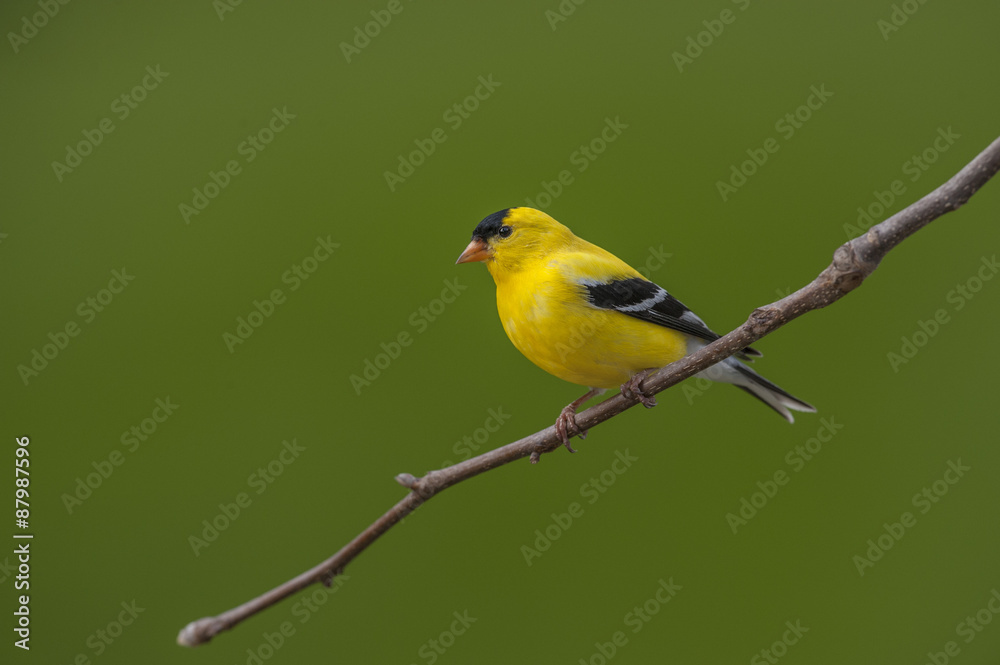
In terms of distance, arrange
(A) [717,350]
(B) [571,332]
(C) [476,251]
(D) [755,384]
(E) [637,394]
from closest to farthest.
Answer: (A) [717,350], (E) [637,394], (B) [571,332], (C) [476,251], (D) [755,384]

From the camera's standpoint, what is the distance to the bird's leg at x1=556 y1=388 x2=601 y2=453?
163cm

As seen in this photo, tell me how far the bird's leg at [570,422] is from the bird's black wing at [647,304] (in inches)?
11.8

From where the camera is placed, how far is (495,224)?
1921mm

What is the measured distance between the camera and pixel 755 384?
2.23 metres

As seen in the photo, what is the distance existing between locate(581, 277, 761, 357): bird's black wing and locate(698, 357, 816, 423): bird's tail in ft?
0.69

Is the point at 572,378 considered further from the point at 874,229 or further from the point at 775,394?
the point at 874,229

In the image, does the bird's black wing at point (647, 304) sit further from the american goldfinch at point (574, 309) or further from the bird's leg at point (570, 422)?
the bird's leg at point (570, 422)

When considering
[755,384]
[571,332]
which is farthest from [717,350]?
[755,384]

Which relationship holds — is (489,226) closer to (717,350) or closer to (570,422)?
(570,422)

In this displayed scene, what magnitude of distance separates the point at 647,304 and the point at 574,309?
25 centimetres

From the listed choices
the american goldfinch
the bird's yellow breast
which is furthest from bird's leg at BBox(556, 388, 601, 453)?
the bird's yellow breast

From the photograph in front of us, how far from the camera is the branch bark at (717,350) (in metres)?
0.89

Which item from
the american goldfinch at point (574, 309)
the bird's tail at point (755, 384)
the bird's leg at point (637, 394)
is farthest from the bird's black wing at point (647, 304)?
the bird's leg at point (637, 394)

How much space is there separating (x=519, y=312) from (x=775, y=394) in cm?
93
